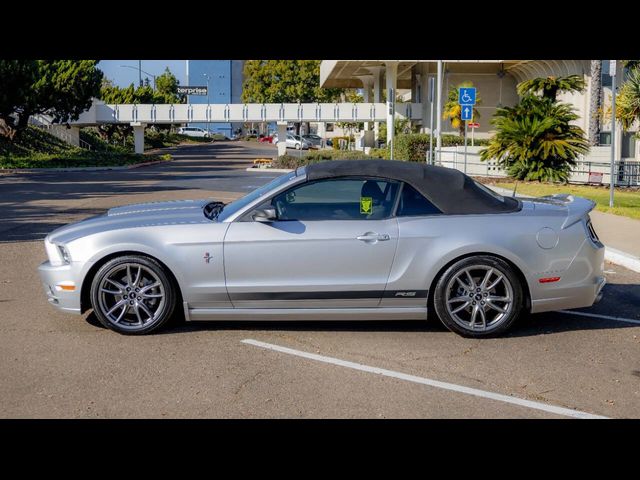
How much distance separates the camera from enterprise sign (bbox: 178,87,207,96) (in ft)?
391

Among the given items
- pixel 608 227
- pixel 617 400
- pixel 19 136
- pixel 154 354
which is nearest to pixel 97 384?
pixel 154 354

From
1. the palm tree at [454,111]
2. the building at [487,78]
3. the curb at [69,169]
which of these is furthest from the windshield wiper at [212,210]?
the palm tree at [454,111]

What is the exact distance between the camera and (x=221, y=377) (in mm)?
5984

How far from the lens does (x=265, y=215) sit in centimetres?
703

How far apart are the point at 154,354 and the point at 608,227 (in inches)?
396

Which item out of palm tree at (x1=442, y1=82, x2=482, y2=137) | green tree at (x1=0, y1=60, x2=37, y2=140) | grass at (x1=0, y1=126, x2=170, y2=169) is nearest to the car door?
grass at (x1=0, y1=126, x2=170, y2=169)

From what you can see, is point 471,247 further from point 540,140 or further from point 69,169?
point 69,169

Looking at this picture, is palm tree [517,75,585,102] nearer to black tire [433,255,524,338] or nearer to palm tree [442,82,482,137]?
palm tree [442,82,482,137]

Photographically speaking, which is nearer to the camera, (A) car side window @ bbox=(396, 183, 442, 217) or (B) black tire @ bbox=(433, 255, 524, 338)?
(B) black tire @ bbox=(433, 255, 524, 338)

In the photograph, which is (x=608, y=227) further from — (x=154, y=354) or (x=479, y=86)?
(x=479, y=86)

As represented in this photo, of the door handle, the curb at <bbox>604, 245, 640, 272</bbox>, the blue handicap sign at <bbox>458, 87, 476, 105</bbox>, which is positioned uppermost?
the blue handicap sign at <bbox>458, 87, 476, 105</bbox>

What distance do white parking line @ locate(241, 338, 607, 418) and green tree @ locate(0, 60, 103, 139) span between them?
37.0 metres
